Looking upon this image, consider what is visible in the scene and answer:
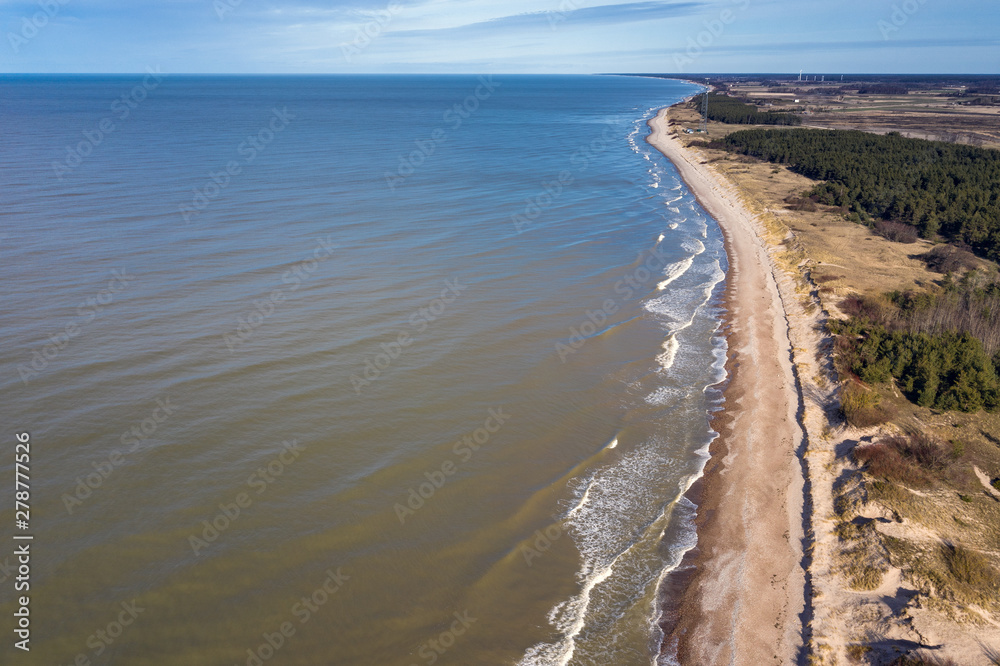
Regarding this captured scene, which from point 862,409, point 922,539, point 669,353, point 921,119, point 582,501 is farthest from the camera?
point 921,119

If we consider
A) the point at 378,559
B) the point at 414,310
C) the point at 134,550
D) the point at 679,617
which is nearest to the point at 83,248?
the point at 414,310

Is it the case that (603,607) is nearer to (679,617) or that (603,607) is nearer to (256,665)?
(679,617)

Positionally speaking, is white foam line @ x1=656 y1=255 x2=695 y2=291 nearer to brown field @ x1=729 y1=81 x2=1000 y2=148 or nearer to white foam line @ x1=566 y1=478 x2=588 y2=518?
white foam line @ x1=566 y1=478 x2=588 y2=518

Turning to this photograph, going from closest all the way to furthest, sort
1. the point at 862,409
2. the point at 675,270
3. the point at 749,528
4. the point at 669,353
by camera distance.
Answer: the point at 749,528 < the point at 862,409 < the point at 669,353 < the point at 675,270

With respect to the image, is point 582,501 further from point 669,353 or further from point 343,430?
point 669,353

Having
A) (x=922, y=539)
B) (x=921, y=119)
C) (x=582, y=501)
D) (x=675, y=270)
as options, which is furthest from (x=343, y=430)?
(x=921, y=119)

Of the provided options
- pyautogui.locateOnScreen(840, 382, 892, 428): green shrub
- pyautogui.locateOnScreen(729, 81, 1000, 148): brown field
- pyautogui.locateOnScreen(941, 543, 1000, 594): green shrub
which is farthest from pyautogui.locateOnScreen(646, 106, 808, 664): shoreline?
pyautogui.locateOnScreen(729, 81, 1000, 148): brown field

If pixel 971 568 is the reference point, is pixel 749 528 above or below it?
below
